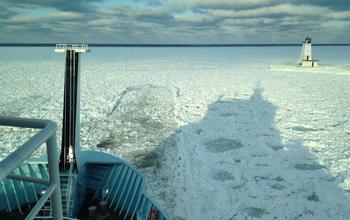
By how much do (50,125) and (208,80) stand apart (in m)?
33.4

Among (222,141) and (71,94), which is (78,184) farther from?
(222,141)

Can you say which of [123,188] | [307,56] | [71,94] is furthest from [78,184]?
[307,56]

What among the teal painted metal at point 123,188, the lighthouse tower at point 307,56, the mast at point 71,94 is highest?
the lighthouse tower at point 307,56

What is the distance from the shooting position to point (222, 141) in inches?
562

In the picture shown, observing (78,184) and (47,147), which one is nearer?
(47,147)

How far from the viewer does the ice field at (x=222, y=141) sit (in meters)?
9.06

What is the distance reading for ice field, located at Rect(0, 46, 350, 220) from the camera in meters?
9.06

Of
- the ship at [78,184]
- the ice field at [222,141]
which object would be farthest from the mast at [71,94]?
the ice field at [222,141]

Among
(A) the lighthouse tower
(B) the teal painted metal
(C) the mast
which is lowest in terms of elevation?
(B) the teal painted metal

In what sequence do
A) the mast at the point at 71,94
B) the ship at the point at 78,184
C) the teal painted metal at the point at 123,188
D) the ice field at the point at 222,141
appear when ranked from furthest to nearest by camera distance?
the mast at the point at 71,94, the ice field at the point at 222,141, the ship at the point at 78,184, the teal painted metal at the point at 123,188

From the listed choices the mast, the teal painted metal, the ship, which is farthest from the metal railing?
the mast

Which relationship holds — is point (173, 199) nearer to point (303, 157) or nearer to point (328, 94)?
point (303, 157)

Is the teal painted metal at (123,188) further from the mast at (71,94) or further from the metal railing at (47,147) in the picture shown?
the metal railing at (47,147)

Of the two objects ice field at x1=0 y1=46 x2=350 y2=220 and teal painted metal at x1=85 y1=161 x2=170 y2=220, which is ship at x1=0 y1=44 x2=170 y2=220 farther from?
ice field at x1=0 y1=46 x2=350 y2=220
